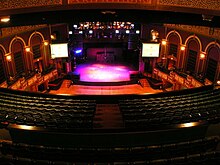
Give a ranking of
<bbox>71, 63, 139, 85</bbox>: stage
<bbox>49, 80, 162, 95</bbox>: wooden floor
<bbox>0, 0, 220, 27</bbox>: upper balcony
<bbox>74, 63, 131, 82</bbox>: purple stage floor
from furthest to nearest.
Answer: <bbox>74, 63, 131, 82</bbox>: purple stage floor < <bbox>71, 63, 139, 85</bbox>: stage < <bbox>49, 80, 162, 95</bbox>: wooden floor < <bbox>0, 0, 220, 27</bbox>: upper balcony

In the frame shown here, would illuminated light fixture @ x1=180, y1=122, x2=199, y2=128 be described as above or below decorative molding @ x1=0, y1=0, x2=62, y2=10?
below

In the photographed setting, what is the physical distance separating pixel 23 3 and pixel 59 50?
868 cm

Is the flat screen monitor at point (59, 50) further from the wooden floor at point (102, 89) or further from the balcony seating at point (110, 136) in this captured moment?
the balcony seating at point (110, 136)

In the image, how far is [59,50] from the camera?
19.7m

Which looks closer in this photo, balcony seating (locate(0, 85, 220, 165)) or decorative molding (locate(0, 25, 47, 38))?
balcony seating (locate(0, 85, 220, 165))

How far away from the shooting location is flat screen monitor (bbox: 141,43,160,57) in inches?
778

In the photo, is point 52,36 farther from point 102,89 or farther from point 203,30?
point 203,30

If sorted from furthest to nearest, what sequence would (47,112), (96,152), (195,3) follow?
(195,3) < (47,112) < (96,152)

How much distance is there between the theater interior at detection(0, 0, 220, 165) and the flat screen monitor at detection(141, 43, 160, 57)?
0.08 metres

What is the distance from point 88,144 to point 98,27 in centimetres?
1922

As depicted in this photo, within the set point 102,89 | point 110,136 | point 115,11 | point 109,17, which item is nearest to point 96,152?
point 110,136

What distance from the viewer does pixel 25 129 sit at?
24.4ft

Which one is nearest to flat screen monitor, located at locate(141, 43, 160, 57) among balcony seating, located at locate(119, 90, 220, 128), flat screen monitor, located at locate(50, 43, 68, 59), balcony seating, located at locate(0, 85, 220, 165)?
flat screen monitor, located at locate(50, 43, 68, 59)

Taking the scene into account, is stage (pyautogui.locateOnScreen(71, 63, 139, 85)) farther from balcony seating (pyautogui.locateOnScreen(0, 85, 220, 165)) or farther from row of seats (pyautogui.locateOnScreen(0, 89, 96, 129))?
balcony seating (pyautogui.locateOnScreen(0, 85, 220, 165))
